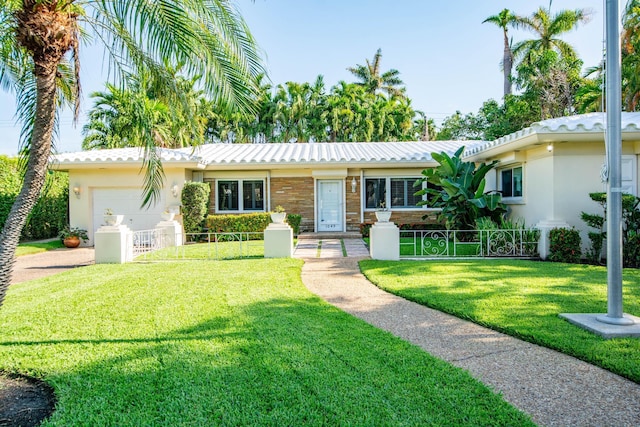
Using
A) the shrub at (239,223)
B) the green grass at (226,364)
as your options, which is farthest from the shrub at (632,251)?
the shrub at (239,223)

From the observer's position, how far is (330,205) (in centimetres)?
1814

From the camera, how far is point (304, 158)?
1712cm

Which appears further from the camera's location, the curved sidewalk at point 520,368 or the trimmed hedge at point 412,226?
the trimmed hedge at point 412,226

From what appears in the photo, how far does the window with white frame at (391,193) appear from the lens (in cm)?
1812

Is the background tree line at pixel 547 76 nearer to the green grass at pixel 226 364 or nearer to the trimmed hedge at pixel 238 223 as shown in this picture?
the trimmed hedge at pixel 238 223

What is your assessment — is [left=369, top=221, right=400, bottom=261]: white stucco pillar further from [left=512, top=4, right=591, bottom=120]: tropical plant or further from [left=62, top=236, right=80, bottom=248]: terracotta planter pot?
[left=512, top=4, right=591, bottom=120]: tropical plant

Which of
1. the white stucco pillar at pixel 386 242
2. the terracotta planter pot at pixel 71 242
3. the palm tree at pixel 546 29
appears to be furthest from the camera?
the palm tree at pixel 546 29

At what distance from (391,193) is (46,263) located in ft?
43.8

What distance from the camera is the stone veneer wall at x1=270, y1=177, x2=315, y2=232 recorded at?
17.9 metres

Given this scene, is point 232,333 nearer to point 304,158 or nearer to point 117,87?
point 117,87

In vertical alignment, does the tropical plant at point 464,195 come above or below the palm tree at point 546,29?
below

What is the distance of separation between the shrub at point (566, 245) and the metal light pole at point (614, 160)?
18.9 feet

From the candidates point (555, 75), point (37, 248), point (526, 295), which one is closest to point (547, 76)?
point (555, 75)

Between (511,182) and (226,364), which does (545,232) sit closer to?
(511,182)
